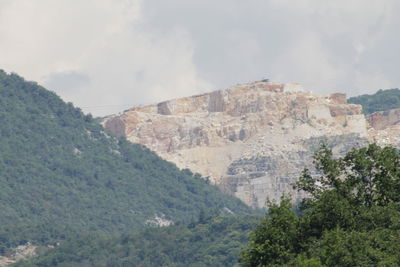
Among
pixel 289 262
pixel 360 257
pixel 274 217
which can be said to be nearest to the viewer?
pixel 360 257

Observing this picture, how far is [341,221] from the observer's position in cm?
9788

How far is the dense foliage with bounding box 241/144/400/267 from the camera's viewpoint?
89.9 m

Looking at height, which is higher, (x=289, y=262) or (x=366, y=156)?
(x=366, y=156)

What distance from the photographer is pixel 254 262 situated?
9906 centimetres

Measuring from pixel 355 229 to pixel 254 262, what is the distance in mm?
6898

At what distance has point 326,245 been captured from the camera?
90.8 m

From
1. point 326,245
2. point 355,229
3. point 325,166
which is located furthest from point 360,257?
point 325,166

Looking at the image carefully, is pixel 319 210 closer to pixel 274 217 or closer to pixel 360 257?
pixel 274 217

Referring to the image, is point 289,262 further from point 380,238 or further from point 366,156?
point 366,156

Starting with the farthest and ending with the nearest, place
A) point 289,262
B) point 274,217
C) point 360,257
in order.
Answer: point 274,217, point 289,262, point 360,257

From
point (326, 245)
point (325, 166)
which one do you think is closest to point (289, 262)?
point (326, 245)

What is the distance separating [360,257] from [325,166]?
16016 millimetres

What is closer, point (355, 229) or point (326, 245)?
point (326, 245)

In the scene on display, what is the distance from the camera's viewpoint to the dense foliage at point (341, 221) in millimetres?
89875
